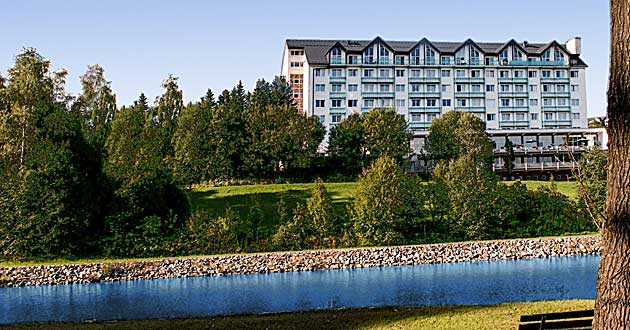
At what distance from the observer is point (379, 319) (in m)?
12.4

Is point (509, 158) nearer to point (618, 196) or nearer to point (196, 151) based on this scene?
point (196, 151)

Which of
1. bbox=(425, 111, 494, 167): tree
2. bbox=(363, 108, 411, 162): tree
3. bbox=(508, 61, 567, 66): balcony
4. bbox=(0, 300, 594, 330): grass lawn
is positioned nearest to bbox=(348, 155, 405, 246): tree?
bbox=(363, 108, 411, 162): tree

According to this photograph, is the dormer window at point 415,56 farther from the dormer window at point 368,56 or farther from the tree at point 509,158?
the tree at point 509,158

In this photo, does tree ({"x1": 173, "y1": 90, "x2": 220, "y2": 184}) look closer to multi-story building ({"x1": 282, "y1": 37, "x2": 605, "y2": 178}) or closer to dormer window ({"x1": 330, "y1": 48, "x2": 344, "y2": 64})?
multi-story building ({"x1": 282, "y1": 37, "x2": 605, "y2": 178})

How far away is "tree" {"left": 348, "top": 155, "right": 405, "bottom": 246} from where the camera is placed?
1282 inches

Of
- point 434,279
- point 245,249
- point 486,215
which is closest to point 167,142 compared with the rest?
point 245,249

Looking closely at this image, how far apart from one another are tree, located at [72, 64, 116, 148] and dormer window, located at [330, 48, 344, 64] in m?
22.3

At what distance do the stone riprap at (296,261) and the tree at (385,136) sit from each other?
727 inches

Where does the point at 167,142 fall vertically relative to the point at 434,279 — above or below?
above

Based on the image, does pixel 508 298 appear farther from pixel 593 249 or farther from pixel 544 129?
pixel 544 129

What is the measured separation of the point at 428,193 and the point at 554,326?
27031 mm

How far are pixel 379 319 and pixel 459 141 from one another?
133 ft

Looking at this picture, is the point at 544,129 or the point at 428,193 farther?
the point at 544,129

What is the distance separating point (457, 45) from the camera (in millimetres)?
68000
